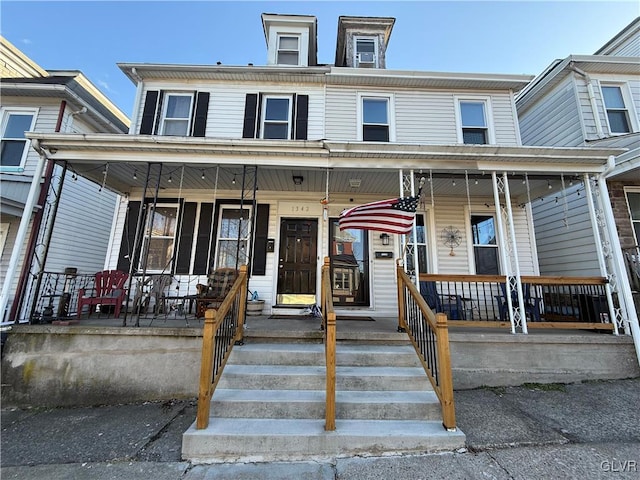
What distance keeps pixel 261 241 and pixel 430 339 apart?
419cm

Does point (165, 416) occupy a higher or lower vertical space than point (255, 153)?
lower

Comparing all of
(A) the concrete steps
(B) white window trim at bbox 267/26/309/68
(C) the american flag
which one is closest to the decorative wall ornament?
(C) the american flag

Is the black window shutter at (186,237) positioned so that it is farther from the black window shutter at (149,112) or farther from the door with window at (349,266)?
the door with window at (349,266)

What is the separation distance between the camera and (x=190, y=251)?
247 inches

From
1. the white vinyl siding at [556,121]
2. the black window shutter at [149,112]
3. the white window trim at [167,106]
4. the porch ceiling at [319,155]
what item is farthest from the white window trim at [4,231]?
the white vinyl siding at [556,121]

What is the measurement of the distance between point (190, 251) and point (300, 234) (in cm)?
251

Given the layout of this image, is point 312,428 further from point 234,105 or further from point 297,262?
point 234,105

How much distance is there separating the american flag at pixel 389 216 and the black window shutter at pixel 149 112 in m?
5.49

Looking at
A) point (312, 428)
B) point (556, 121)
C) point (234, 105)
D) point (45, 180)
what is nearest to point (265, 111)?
point (234, 105)

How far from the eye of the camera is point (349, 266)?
21.1 ft

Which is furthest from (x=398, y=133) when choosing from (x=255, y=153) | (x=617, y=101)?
(x=617, y=101)

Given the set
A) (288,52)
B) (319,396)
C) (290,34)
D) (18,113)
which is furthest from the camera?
(290,34)

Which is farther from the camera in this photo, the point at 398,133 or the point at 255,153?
the point at 398,133

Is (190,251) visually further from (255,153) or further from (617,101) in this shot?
(617,101)
